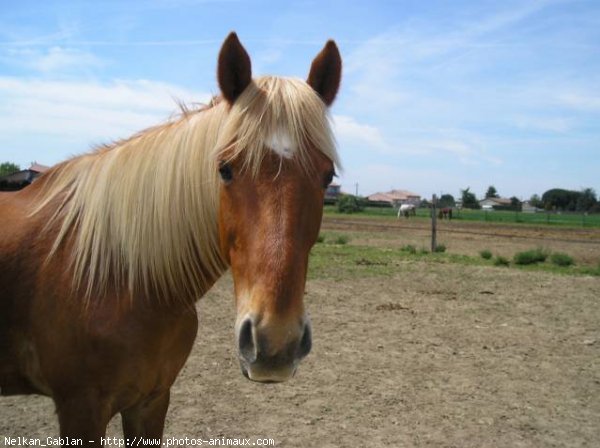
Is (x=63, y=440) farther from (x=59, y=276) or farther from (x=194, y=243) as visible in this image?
(x=194, y=243)

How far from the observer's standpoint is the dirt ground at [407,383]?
377 centimetres

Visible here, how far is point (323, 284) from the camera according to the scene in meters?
9.24

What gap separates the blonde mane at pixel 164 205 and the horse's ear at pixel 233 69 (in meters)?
0.05

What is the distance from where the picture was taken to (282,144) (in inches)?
70.7

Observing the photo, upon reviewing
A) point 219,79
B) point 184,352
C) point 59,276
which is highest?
point 219,79

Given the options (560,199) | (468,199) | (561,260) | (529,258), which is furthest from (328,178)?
(560,199)

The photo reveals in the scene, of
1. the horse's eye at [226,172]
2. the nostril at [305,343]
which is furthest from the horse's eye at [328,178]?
the nostril at [305,343]

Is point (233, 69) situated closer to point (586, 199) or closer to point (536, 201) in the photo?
point (586, 199)

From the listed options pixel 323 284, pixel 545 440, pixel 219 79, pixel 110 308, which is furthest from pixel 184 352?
pixel 323 284

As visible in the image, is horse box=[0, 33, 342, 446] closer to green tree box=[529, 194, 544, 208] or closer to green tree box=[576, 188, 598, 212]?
green tree box=[576, 188, 598, 212]

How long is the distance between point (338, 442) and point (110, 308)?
2274 mm

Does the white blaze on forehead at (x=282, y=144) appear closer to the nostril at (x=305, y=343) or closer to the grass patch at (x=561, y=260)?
the nostril at (x=305, y=343)

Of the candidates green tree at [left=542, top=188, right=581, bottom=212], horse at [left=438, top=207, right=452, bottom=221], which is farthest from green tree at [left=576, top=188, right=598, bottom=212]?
horse at [left=438, top=207, right=452, bottom=221]

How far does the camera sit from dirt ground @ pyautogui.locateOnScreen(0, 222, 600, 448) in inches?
148
